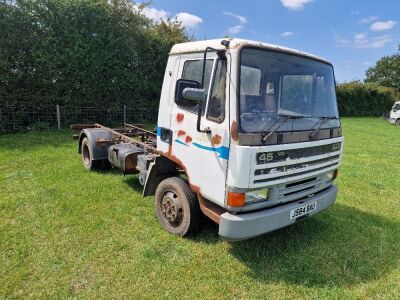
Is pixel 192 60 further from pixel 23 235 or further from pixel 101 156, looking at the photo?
pixel 101 156

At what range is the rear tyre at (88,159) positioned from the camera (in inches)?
265

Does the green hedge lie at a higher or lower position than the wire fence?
higher

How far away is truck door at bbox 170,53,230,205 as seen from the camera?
3309 mm

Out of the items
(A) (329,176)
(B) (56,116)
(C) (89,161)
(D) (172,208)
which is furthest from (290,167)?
(B) (56,116)

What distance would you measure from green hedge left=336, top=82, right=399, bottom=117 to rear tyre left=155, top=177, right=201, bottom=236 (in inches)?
1108

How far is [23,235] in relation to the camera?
4.16m

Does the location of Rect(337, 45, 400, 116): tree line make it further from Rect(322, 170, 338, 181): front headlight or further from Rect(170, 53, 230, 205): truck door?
Rect(170, 53, 230, 205): truck door

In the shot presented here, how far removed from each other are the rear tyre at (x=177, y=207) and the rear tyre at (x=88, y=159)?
2.83 metres

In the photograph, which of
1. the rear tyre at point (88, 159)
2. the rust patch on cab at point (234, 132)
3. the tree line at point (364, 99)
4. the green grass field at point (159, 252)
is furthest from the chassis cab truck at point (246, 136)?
the tree line at point (364, 99)

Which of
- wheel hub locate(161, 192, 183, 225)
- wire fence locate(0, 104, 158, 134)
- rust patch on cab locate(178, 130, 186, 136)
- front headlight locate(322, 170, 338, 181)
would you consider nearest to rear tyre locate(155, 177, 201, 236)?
wheel hub locate(161, 192, 183, 225)

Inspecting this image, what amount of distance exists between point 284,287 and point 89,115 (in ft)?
36.0

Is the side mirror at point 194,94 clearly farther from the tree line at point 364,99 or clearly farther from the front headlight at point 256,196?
the tree line at point 364,99

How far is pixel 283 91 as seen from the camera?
368cm

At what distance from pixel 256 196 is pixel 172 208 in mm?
1290
